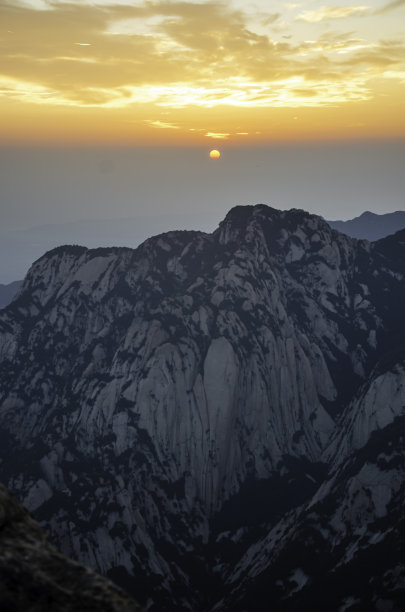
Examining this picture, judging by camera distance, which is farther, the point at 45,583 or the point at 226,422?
the point at 226,422

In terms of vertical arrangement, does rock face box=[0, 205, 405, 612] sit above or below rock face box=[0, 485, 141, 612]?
below

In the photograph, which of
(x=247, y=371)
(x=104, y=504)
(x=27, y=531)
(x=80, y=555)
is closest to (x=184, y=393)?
(x=247, y=371)

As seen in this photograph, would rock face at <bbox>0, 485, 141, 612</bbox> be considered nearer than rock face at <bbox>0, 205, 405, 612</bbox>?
Yes

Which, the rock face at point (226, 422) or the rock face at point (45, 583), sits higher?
the rock face at point (45, 583)

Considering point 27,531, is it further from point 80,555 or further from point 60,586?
point 80,555

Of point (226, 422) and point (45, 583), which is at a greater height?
point (45, 583)
